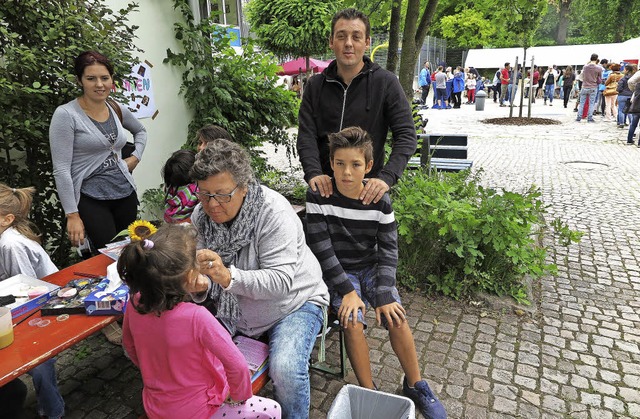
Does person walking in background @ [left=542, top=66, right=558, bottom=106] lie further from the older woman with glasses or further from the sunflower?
the sunflower

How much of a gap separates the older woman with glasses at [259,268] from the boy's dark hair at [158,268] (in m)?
0.23

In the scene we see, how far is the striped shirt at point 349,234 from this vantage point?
2488 millimetres

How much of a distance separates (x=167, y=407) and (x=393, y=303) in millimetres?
1271

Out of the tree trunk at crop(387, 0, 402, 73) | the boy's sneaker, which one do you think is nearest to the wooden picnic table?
the boy's sneaker

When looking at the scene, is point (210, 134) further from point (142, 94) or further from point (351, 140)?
point (142, 94)

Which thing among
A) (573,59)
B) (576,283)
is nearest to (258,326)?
(576,283)

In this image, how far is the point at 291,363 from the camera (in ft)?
6.65

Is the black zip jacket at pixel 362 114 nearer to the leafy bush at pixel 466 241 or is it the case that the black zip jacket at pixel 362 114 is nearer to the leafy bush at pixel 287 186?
the leafy bush at pixel 466 241

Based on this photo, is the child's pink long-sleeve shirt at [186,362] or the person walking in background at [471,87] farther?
the person walking in background at [471,87]

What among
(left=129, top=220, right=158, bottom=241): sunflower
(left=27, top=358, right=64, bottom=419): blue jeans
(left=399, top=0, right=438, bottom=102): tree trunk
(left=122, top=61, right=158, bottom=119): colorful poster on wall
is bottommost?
(left=27, top=358, right=64, bottom=419): blue jeans

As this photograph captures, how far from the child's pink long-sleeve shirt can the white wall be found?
3.75m

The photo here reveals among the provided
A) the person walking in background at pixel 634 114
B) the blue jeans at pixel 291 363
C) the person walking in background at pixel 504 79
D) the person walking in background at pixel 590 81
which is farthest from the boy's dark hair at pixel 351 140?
the person walking in background at pixel 504 79

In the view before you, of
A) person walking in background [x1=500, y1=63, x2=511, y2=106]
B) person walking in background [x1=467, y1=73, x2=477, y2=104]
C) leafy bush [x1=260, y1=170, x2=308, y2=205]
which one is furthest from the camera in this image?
person walking in background [x1=467, y1=73, x2=477, y2=104]

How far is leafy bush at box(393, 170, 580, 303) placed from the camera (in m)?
3.62
